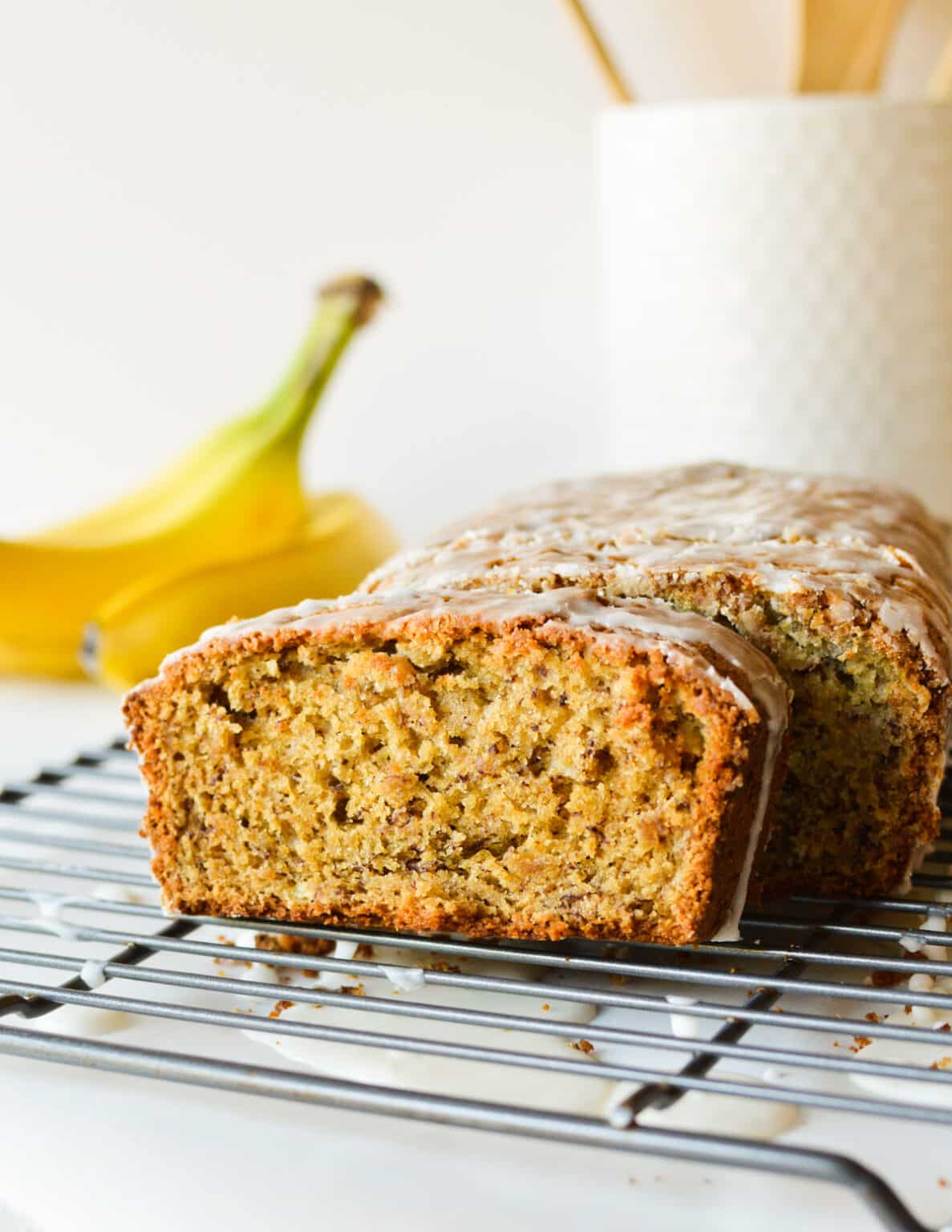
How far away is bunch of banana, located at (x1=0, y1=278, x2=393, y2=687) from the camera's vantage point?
314 cm

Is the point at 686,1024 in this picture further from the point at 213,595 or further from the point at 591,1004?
the point at 213,595

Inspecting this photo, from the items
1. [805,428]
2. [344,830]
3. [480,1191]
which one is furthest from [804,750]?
[805,428]

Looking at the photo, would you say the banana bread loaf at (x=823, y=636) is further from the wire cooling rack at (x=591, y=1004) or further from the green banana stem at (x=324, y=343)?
the green banana stem at (x=324, y=343)

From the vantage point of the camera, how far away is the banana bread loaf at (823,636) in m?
1.75

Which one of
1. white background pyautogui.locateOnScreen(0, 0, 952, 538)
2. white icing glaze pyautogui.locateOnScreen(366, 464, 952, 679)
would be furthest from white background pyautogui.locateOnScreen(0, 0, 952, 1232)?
white icing glaze pyautogui.locateOnScreen(366, 464, 952, 679)

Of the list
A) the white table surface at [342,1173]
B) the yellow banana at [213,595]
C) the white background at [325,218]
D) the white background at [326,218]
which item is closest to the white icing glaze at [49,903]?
the white table surface at [342,1173]

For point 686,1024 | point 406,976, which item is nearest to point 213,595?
point 406,976

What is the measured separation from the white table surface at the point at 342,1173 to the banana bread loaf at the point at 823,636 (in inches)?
17.1

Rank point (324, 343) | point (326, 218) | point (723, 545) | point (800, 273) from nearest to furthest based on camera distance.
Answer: point (723, 545)
point (800, 273)
point (324, 343)
point (326, 218)

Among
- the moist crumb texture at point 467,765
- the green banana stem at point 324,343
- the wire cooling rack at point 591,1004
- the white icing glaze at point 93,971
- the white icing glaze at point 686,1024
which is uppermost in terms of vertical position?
the green banana stem at point 324,343

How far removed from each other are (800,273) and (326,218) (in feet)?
4.75

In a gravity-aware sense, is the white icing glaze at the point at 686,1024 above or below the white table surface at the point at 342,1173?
above

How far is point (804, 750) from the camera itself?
181cm

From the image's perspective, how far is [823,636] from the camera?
1746 mm
